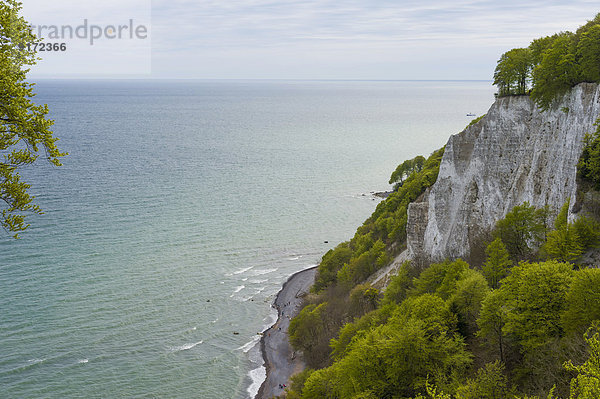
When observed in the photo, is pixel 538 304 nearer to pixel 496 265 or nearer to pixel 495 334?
pixel 495 334

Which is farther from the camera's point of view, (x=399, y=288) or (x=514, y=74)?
(x=399, y=288)

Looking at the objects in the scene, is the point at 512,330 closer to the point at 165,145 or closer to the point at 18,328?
the point at 18,328

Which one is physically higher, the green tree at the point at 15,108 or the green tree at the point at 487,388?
the green tree at the point at 15,108

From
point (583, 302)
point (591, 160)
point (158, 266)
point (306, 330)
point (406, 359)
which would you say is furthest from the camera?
point (158, 266)

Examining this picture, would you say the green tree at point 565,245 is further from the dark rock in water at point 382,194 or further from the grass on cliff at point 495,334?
the dark rock in water at point 382,194

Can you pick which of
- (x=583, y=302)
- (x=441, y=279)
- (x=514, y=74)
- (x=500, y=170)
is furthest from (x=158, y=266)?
(x=583, y=302)

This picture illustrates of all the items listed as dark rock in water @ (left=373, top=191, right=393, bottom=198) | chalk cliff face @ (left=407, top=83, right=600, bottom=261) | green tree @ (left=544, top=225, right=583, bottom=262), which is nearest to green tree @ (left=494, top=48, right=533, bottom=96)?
chalk cliff face @ (left=407, top=83, right=600, bottom=261)

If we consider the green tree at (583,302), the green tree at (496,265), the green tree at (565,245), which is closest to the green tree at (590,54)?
the green tree at (565,245)
